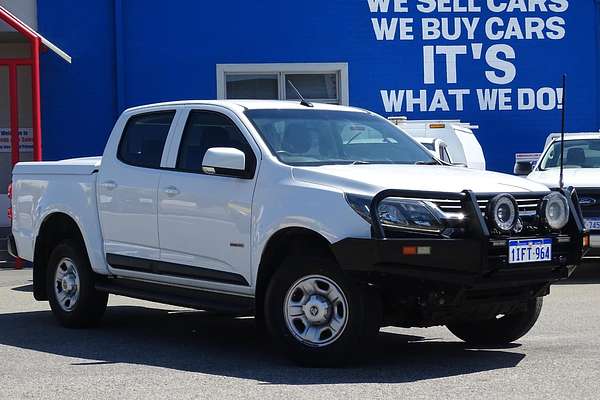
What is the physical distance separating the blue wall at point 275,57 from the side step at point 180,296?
11622 millimetres

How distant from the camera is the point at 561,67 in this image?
2161cm

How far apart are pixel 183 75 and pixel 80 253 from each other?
37.9 ft

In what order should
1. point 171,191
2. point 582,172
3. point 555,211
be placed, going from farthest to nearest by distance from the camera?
point 582,172
point 171,191
point 555,211

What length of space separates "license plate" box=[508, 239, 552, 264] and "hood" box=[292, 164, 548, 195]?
1.23 feet

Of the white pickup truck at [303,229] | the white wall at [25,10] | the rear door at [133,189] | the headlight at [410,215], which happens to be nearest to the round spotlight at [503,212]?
the white pickup truck at [303,229]

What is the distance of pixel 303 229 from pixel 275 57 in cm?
1387

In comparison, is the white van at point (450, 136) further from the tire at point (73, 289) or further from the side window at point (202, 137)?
the side window at point (202, 137)

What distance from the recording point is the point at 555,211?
7.70 m

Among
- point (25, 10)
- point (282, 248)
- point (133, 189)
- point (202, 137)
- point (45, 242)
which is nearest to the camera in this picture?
point (282, 248)

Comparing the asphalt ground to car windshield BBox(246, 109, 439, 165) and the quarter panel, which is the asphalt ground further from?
car windshield BBox(246, 109, 439, 165)

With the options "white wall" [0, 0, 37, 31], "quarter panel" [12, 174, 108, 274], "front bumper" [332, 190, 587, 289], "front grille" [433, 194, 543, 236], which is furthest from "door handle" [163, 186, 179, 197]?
"white wall" [0, 0, 37, 31]

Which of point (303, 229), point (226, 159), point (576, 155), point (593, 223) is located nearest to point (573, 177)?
point (593, 223)

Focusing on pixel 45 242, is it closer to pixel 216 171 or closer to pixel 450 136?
pixel 216 171

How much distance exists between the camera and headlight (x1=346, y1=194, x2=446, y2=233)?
7.07m
